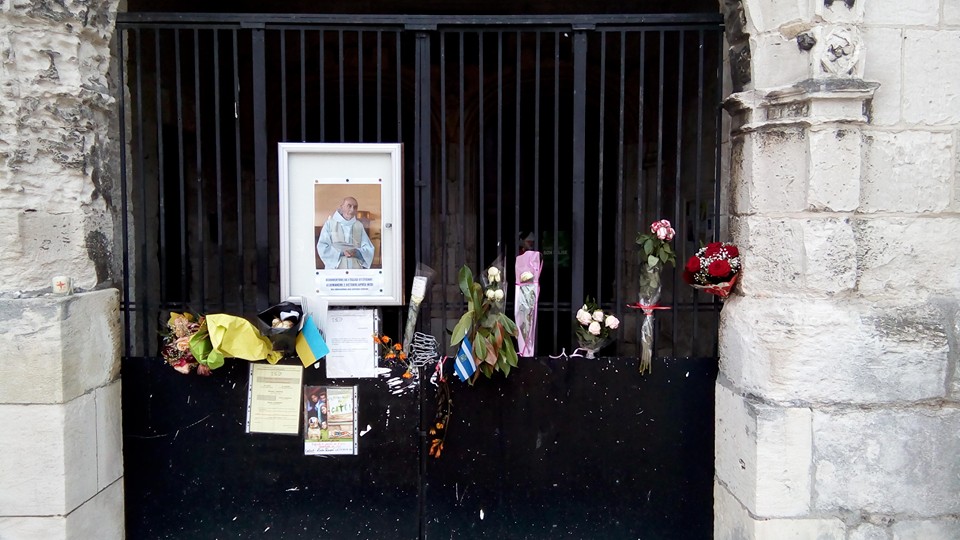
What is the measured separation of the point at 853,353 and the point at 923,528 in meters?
0.78

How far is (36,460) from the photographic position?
8.30ft

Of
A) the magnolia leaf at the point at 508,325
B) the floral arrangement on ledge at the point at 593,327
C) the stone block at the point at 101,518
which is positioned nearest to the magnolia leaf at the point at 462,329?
the magnolia leaf at the point at 508,325

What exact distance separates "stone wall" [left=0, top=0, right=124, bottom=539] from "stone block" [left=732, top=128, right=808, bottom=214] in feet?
9.20

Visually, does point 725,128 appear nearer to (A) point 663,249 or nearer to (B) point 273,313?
(A) point 663,249

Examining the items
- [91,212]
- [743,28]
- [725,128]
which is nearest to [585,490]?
[725,128]

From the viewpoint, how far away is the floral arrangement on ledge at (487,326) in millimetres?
2768

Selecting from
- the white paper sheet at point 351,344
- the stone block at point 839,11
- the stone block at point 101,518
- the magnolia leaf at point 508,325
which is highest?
the stone block at point 839,11

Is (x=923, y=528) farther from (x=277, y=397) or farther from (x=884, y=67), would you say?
(x=277, y=397)

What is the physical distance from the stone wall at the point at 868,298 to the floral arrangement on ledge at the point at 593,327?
641mm

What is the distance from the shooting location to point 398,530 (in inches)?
117

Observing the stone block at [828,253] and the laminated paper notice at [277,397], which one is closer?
the stone block at [828,253]

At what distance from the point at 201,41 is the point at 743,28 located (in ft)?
16.1

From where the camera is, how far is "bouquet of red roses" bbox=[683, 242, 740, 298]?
2.74 meters

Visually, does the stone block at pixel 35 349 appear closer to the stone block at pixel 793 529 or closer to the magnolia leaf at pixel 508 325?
the magnolia leaf at pixel 508 325
